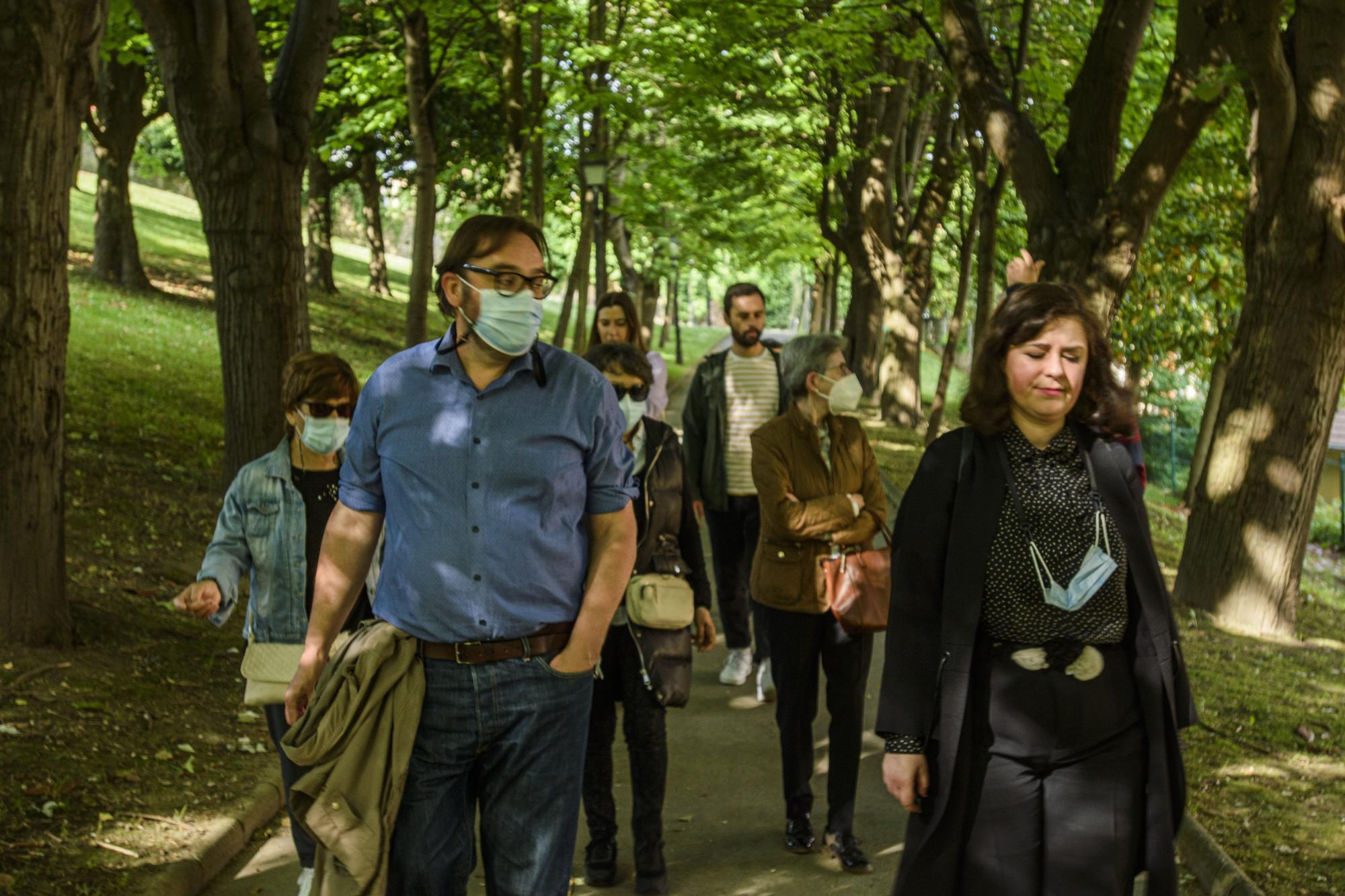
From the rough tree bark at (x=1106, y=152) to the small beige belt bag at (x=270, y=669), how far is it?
714 cm

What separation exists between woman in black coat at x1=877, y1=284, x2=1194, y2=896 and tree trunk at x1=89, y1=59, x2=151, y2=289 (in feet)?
85.5

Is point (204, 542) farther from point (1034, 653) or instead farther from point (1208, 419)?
point (1208, 419)

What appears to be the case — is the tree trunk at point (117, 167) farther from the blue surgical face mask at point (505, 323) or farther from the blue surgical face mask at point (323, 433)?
the blue surgical face mask at point (505, 323)

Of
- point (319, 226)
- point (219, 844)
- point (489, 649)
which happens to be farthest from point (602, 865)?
point (319, 226)

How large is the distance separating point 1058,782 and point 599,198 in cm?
2018

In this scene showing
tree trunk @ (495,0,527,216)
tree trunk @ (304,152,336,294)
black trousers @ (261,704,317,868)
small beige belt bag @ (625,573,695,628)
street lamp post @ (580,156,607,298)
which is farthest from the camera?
tree trunk @ (304,152,336,294)

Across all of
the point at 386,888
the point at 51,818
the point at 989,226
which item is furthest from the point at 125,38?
the point at 386,888

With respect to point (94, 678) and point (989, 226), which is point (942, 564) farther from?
point (989, 226)

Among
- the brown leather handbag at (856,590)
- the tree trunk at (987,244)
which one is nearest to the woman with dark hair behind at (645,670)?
the brown leather handbag at (856,590)

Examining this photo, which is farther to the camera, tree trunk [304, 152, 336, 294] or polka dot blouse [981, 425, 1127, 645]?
tree trunk [304, 152, 336, 294]

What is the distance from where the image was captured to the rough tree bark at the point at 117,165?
2697cm

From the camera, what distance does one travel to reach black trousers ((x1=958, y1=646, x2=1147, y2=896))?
3.43 metres

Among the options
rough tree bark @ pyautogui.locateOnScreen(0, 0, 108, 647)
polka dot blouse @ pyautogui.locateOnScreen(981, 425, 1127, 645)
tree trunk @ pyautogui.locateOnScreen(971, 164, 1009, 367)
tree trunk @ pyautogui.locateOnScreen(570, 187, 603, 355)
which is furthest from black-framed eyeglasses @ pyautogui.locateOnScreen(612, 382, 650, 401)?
tree trunk @ pyautogui.locateOnScreen(570, 187, 603, 355)

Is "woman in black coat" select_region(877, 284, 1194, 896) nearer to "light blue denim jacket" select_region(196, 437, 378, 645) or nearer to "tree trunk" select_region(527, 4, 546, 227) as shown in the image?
"light blue denim jacket" select_region(196, 437, 378, 645)
